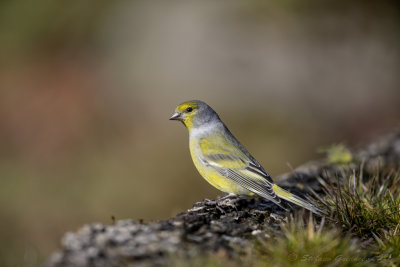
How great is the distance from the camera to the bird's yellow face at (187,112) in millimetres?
6234

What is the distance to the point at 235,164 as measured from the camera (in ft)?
18.8

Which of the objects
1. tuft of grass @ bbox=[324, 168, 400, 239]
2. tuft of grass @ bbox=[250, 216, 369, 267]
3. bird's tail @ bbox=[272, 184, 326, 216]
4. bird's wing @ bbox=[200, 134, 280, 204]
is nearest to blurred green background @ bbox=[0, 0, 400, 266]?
bird's wing @ bbox=[200, 134, 280, 204]

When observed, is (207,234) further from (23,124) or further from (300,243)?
(23,124)

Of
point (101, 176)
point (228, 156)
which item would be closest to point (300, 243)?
point (228, 156)

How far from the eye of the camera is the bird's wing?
5.33 meters

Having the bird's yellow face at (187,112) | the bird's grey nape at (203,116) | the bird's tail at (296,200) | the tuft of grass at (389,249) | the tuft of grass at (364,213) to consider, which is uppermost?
the bird's yellow face at (187,112)

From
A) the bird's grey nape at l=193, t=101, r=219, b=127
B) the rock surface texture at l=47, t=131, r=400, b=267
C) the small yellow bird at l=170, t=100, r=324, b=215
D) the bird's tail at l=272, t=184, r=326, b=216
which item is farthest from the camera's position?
the bird's grey nape at l=193, t=101, r=219, b=127

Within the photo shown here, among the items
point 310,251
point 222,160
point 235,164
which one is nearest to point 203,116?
point 222,160

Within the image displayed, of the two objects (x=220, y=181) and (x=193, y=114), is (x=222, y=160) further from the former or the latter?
(x=193, y=114)

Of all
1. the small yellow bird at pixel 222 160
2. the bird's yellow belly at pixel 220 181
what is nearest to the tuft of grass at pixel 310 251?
the small yellow bird at pixel 222 160

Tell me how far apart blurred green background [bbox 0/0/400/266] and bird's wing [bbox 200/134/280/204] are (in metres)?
5.74

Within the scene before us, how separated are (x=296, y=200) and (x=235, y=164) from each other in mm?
1014

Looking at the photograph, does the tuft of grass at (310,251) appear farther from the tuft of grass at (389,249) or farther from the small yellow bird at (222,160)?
the small yellow bird at (222,160)

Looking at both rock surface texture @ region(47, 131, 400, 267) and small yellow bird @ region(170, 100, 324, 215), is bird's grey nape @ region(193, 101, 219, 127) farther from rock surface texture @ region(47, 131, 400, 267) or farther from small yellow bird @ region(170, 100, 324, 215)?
rock surface texture @ region(47, 131, 400, 267)
